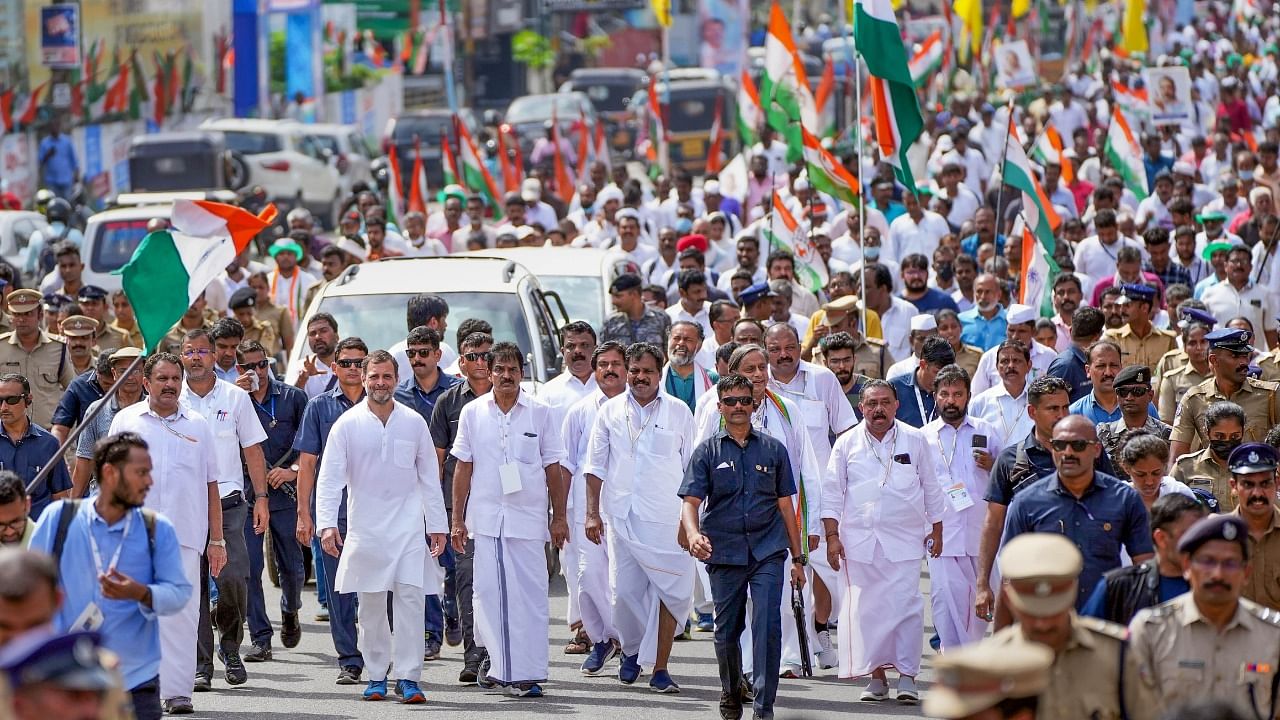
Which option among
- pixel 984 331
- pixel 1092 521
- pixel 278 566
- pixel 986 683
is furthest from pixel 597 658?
pixel 986 683

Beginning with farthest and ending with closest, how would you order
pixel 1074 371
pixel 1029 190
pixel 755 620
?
pixel 1029 190
pixel 1074 371
pixel 755 620

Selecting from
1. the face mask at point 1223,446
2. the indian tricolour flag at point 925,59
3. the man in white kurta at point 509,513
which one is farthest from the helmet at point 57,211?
the face mask at point 1223,446

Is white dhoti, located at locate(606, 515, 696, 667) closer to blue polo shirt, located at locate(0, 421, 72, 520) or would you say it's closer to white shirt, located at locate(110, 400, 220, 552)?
white shirt, located at locate(110, 400, 220, 552)

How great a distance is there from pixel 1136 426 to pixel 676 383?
3.12 metres

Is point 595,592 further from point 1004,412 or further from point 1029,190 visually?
point 1029,190

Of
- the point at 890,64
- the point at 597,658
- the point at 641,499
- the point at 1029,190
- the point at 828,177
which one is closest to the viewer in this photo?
the point at 641,499

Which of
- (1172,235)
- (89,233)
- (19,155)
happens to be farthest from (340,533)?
(19,155)

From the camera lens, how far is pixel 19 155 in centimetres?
3591

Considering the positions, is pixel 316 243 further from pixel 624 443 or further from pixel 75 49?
pixel 75 49

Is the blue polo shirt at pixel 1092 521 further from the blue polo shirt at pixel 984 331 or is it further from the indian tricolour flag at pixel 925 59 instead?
the indian tricolour flag at pixel 925 59

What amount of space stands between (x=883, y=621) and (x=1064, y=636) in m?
4.79

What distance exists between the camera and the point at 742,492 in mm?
10086

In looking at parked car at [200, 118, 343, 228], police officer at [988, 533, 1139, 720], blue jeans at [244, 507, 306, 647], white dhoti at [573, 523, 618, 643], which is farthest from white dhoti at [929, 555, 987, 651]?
parked car at [200, 118, 343, 228]

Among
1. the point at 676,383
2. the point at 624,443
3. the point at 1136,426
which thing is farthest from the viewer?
the point at 676,383
